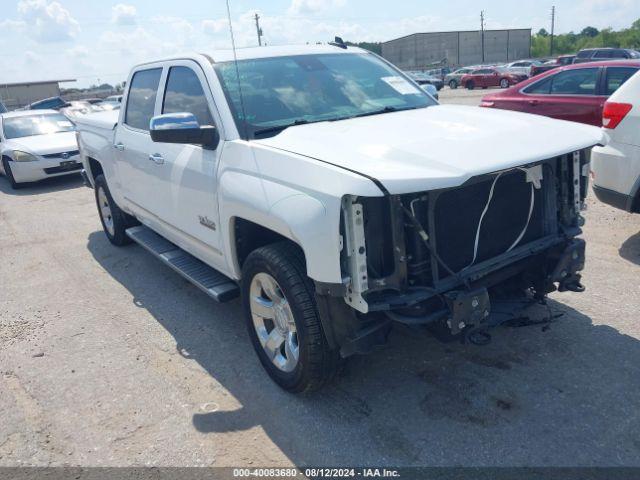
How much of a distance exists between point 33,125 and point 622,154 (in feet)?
39.3

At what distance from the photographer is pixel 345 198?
2.55 metres

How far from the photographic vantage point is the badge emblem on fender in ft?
12.2

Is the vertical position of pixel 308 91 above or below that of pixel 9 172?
above

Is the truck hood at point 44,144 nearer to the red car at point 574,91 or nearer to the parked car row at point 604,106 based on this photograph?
the parked car row at point 604,106

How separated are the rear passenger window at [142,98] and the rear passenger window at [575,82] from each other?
21.8 feet

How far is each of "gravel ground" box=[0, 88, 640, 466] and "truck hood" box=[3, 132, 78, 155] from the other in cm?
724

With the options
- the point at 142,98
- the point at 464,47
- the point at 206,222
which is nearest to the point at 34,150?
the point at 142,98

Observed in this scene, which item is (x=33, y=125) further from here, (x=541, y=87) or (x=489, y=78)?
(x=489, y=78)

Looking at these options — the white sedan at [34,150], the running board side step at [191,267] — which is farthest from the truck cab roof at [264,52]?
the white sedan at [34,150]

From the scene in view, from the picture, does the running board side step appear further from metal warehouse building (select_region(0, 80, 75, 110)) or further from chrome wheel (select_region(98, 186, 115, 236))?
metal warehouse building (select_region(0, 80, 75, 110))

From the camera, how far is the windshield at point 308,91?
363 centimetres

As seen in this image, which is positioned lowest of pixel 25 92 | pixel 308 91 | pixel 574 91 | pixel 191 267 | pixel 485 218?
pixel 191 267

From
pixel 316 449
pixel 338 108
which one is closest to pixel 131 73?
pixel 338 108

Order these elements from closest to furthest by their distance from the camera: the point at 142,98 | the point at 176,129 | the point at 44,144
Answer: the point at 176,129 → the point at 142,98 → the point at 44,144
